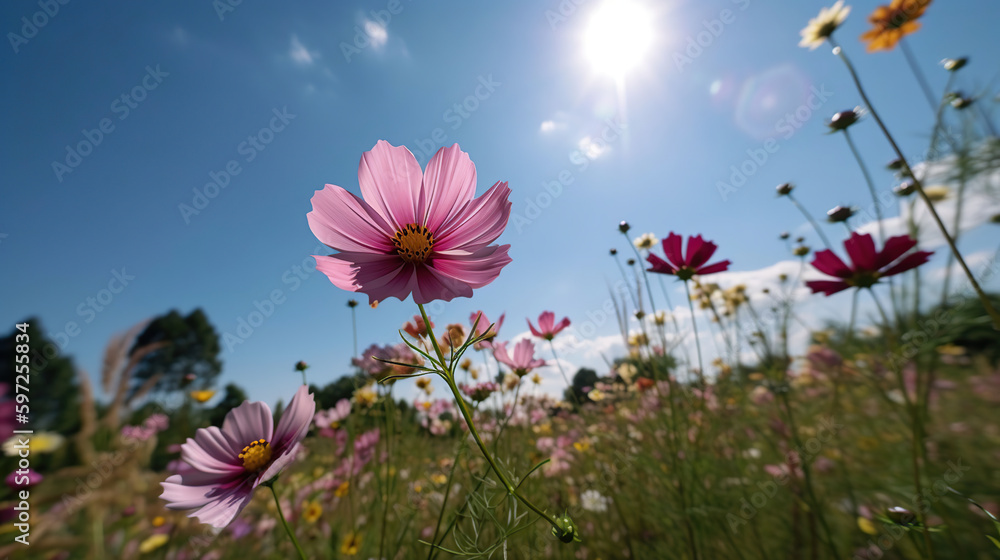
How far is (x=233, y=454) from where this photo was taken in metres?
0.43

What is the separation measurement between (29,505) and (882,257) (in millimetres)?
1501

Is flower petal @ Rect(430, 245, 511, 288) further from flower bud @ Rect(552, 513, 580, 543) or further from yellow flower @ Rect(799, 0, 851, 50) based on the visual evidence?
yellow flower @ Rect(799, 0, 851, 50)

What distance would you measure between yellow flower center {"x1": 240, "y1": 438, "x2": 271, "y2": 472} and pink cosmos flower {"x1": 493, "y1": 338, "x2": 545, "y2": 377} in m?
0.36

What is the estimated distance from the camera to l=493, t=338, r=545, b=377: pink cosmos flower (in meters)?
0.67

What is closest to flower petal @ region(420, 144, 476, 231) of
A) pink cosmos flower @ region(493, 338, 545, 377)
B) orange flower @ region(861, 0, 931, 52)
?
pink cosmos flower @ region(493, 338, 545, 377)

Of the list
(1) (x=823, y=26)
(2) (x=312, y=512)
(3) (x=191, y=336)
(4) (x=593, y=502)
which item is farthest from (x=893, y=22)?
(3) (x=191, y=336)

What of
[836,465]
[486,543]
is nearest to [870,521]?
[836,465]

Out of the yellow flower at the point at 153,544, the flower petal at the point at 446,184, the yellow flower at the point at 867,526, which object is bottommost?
the yellow flower at the point at 867,526

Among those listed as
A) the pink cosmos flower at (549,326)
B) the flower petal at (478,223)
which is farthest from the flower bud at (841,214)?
the flower petal at (478,223)

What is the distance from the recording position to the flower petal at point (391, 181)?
1.18 feet

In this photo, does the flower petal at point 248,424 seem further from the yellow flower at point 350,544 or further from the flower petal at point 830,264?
the flower petal at point 830,264

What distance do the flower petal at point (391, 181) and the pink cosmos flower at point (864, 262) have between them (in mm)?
658

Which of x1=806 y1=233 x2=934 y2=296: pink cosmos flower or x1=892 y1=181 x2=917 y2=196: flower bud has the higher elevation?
x1=892 y1=181 x2=917 y2=196: flower bud

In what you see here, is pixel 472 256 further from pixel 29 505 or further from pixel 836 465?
pixel 836 465
